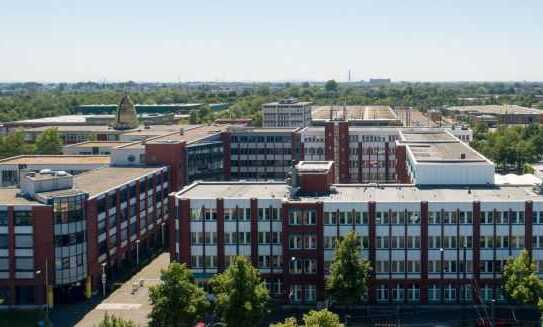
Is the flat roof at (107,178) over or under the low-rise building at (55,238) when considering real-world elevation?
over

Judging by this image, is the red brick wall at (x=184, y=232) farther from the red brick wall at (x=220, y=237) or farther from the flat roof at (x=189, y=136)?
the flat roof at (x=189, y=136)

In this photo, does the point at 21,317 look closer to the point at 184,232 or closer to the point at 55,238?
the point at 55,238

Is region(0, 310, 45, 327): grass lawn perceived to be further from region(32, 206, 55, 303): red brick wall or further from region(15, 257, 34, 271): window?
region(15, 257, 34, 271): window

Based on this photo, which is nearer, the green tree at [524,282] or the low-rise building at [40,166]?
the green tree at [524,282]

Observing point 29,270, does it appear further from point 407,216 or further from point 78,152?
point 78,152

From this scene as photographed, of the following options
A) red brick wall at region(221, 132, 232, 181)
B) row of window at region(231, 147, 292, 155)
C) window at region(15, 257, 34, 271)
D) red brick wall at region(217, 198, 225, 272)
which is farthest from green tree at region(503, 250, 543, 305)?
row of window at region(231, 147, 292, 155)

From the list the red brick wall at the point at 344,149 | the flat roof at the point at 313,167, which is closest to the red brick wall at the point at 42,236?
the flat roof at the point at 313,167

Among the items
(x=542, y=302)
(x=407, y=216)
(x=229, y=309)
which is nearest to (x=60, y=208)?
(x=229, y=309)
